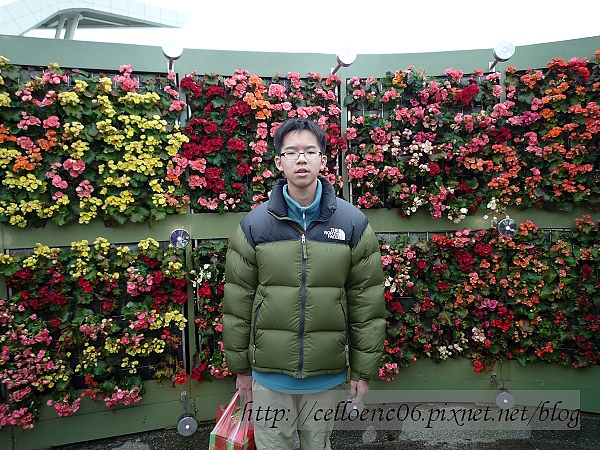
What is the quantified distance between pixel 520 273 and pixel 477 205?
650 mm

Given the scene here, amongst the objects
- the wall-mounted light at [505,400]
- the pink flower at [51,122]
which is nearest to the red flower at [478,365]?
the wall-mounted light at [505,400]

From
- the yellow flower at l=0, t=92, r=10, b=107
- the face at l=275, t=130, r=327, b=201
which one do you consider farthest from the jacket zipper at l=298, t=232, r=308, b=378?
the yellow flower at l=0, t=92, r=10, b=107

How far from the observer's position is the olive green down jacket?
1.72 meters

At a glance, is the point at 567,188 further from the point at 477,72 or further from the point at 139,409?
the point at 139,409

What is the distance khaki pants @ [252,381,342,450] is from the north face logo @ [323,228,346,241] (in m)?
0.76

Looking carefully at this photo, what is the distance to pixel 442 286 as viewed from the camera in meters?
3.07

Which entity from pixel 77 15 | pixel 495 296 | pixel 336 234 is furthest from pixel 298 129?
pixel 77 15

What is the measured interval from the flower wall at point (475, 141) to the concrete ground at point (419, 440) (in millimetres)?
1648

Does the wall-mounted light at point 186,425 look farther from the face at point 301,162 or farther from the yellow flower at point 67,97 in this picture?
the yellow flower at point 67,97

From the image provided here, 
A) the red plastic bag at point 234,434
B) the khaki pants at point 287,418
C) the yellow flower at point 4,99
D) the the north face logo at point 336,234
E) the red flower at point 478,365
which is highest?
the yellow flower at point 4,99

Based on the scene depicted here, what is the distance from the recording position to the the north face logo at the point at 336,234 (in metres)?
1.76

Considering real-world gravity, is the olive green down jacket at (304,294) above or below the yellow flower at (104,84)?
below

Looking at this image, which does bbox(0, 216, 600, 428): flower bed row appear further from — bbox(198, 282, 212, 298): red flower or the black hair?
the black hair

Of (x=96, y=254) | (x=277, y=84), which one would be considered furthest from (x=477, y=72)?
(x=96, y=254)
